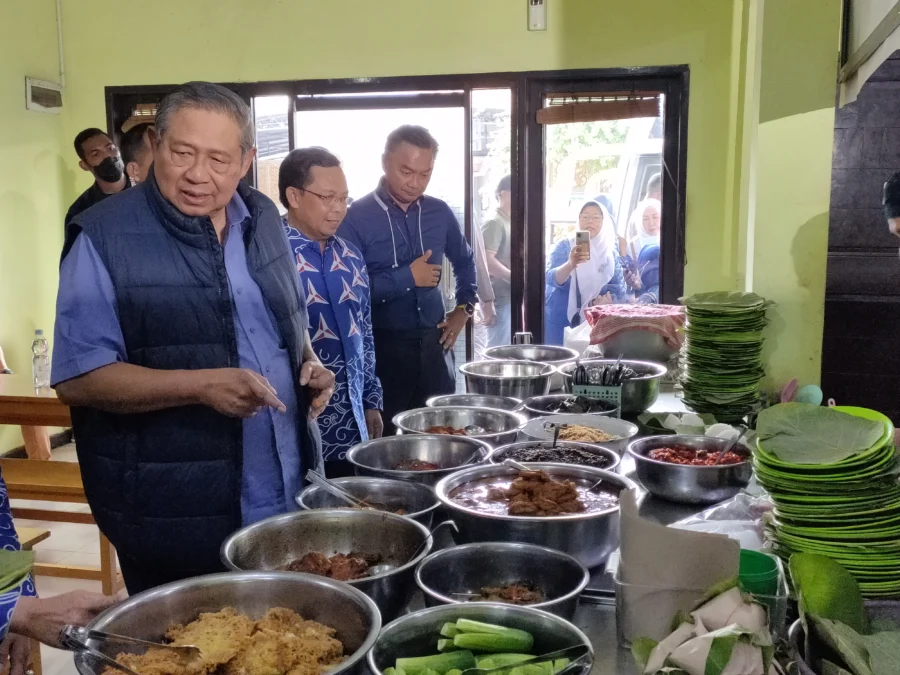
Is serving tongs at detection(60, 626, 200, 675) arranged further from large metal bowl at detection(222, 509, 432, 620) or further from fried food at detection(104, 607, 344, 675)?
large metal bowl at detection(222, 509, 432, 620)

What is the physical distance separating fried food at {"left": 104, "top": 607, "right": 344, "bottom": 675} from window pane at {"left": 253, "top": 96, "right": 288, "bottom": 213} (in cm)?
430

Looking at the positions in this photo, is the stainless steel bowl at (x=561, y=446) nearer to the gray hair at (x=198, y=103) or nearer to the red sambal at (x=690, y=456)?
the red sambal at (x=690, y=456)

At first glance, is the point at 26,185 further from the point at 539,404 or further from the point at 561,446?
the point at 561,446

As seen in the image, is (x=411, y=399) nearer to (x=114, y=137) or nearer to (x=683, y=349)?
(x=683, y=349)

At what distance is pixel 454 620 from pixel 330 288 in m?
1.68

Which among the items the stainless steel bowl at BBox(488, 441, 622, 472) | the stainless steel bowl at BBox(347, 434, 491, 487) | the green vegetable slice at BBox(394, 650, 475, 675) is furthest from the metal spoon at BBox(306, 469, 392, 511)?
the green vegetable slice at BBox(394, 650, 475, 675)

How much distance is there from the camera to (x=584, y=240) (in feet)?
16.4

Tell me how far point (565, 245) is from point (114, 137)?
126 inches

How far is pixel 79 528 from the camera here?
4.28m

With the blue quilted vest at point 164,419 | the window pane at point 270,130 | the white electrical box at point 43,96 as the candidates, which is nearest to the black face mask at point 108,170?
the window pane at point 270,130

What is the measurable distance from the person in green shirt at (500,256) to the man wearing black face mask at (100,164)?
229 centimetres

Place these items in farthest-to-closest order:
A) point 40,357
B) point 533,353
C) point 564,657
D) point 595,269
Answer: point 40,357 < point 595,269 < point 533,353 < point 564,657

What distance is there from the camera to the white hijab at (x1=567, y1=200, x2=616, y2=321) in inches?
198

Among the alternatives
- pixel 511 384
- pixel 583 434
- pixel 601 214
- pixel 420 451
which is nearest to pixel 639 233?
pixel 601 214
